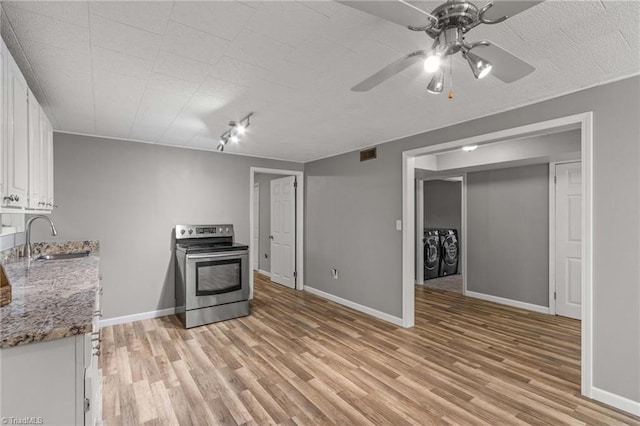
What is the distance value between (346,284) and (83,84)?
3.71 metres

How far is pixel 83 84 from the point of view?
86.4 inches

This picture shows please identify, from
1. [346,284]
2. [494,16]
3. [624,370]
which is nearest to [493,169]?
[346,284]

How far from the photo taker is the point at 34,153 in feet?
6.98

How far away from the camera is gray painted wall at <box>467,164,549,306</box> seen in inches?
168

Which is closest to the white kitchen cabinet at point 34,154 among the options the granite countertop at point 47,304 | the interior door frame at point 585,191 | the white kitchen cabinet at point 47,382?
the granite countertop at point 47,304

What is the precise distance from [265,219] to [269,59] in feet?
16.2

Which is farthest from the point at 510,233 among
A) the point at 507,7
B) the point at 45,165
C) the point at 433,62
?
the point at 45,165

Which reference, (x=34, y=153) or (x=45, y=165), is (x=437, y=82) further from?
(x=45, y=165)

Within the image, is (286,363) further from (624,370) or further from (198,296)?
(624,370)

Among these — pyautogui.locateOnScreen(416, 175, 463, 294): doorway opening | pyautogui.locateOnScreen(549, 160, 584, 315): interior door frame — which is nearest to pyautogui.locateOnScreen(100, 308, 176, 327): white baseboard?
pyautogui.locateOnScreen(416, 175, 463, 294): doorway opening

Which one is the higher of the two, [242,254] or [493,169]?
[493,169]

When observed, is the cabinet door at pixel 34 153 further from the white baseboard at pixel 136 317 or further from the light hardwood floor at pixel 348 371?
the white baseboard at pixel 136 317

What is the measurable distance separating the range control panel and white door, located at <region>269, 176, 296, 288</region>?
1.29m

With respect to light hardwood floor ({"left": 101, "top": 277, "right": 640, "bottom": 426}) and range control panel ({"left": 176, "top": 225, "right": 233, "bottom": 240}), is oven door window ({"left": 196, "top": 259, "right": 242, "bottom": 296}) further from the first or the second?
range control panel ({"left": 176, "top": 225, "right": 233, "bottom": 240})
